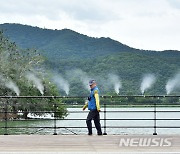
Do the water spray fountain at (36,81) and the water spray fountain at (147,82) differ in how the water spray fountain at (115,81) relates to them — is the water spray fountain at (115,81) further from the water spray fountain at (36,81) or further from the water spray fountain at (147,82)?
the water spray fountain at (36,81)

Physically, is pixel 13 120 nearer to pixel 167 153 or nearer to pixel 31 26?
pixel 167 153

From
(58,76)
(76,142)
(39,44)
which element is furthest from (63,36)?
(76,142)

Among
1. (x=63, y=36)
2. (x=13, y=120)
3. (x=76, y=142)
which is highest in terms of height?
(x=63, y=36)

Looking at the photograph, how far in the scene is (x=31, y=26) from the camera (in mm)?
137125

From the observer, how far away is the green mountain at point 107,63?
8181 centimetres

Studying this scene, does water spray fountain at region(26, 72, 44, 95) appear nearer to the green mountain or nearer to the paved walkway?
the green mountain

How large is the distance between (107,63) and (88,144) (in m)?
77.4

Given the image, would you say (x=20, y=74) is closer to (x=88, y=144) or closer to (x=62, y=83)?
(x=62, y=83)

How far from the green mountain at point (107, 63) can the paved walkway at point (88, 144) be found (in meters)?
51.7

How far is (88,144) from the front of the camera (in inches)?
492

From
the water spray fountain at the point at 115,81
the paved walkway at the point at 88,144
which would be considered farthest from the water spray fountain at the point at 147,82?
the paved walkway at the point at 88,144

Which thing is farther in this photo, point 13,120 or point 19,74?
point 19,74

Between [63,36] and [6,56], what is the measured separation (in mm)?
68278

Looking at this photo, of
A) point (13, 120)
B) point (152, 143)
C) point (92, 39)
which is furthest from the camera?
point (92, 39)
